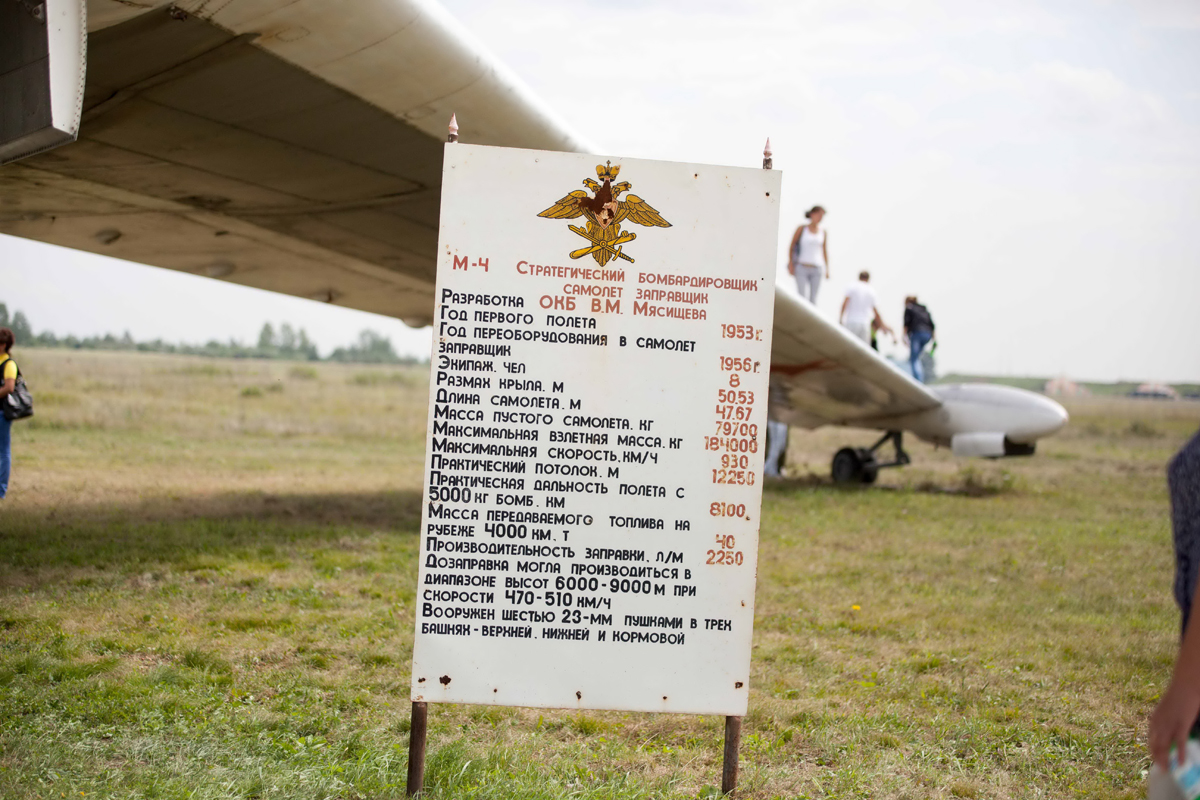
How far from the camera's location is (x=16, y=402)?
7.97 m

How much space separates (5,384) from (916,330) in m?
12.0

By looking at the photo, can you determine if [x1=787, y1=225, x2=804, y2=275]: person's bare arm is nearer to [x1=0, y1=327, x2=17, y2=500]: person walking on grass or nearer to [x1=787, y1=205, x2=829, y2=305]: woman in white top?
[x1=787, y1=205, x2=829, y2=305]: woman in white top

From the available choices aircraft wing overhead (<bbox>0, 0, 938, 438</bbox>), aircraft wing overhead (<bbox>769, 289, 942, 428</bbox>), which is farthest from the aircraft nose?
aircraft wing overhead (<bbox>0, 0, 938, 438</bbox>)

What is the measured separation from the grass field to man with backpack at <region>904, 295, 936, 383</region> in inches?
138

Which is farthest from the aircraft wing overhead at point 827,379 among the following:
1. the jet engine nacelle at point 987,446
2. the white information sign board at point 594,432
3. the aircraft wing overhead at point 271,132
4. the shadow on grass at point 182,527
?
the white information sign board at point 594,432

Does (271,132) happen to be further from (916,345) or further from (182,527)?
(916,345)

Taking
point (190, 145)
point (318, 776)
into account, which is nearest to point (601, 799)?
point (318, 776)

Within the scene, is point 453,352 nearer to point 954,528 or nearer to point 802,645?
point 802,645

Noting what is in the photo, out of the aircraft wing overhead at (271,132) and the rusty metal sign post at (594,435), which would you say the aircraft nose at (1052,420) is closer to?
the aircraft wing overhead at (271,132)

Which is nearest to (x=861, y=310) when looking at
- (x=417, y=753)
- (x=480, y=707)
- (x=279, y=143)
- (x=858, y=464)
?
(x=858, y=464)

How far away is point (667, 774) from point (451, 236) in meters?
2.26

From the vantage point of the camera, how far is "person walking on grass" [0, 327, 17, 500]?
7910mm

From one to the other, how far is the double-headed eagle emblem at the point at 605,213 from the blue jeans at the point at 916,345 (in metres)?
11.9

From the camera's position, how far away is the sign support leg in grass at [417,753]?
10.5 ft
